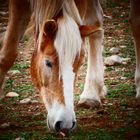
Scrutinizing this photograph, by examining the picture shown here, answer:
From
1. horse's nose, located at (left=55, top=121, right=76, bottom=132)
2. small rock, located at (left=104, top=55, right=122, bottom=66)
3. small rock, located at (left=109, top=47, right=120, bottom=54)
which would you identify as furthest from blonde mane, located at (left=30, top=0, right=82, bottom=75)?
small rock, located at (left=109, top=47, right=120, bottom=54)

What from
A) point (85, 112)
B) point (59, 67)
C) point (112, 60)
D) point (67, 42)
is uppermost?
point (67, 42)

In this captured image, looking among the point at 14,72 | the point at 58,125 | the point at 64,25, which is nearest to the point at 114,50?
the point at 14,72

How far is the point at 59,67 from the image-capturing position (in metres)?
3.88

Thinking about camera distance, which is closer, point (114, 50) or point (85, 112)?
point (85, 112)

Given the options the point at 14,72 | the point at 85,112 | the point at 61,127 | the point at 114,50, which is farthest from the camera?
the point at 114,50

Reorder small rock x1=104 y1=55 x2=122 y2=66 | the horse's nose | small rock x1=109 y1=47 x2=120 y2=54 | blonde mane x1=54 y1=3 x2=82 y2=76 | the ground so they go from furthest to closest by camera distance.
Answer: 1. small rock x1=109 y1=47 x2=120 y2=54
2. small rock x1=104 y1=55 x2=122 y2=66
3. the ground
4. blonde mane x1=54 y1=3 x2=82 y2=76
5. the horse's nose

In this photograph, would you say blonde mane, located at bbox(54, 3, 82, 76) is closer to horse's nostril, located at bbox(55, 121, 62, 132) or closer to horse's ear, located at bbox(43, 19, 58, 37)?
horse's ear, located at bbox(43, 19, 58, 37)

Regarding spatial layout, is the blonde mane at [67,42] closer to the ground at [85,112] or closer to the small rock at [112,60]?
the ground at [85,112]

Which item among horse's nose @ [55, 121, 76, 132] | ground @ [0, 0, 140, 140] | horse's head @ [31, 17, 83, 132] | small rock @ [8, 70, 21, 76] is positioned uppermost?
horse's head @ [31, 17, 83, 132]

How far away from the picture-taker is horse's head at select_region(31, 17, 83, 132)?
3783mm

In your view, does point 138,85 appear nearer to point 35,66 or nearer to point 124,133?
point 124,133

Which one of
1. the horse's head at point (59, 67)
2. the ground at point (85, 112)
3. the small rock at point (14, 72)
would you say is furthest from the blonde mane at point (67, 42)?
the small rock at point (14, 72)

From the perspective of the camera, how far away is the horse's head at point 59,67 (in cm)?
378

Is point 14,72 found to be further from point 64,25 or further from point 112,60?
point 64,25
